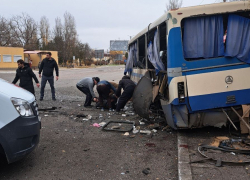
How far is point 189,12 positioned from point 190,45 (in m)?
0.64

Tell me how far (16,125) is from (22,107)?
268 millimetres

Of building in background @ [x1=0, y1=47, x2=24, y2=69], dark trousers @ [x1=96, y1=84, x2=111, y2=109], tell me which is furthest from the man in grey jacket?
building in background @ [x1=0, y1=47, x2=24, y2=69]

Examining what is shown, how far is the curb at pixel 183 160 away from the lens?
142 inches

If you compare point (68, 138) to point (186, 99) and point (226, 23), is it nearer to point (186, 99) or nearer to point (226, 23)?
point (186, 99)

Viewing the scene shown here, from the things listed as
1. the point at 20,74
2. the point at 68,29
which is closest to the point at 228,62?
the point at 20,74

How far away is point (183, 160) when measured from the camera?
4.12 m

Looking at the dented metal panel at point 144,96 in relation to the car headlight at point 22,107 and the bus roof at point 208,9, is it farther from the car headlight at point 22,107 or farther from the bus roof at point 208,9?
the car headlight at point 22,107

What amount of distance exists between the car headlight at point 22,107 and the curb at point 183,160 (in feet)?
7.65

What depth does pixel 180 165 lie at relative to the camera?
3930 mm

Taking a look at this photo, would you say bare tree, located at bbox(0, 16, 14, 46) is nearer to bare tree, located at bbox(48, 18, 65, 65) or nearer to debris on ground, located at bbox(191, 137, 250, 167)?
bare tree, located at bbox(48, 18, 65, 65)

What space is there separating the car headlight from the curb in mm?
2331

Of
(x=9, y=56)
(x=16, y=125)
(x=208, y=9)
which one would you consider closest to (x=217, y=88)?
(x=208, y=9)

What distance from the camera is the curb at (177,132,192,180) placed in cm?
360

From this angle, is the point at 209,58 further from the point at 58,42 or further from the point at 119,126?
the point at 58,42
